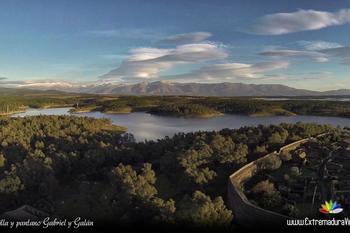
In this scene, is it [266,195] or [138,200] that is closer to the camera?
[138,200]

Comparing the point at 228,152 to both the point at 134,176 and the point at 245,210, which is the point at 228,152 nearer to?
the point at 134,176

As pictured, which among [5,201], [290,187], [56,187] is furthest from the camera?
[56,187]

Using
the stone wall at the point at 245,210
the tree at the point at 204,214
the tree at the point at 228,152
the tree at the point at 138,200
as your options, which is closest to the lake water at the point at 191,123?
the tree at the point at 228,152

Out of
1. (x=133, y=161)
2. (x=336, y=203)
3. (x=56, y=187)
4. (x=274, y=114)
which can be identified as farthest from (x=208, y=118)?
(x=336, y=203)

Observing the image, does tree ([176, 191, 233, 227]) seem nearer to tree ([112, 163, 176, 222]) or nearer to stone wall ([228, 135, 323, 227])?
tree ([112, 163, 176, 222])

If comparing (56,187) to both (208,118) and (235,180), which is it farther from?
(208,118)

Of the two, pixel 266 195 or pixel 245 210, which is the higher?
pixel 266 195

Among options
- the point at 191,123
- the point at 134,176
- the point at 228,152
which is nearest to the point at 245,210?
the point at 134,176

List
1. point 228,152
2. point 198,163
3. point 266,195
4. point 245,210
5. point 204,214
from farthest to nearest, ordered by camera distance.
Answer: point 228,152 < point 198,163 < point 266,195 < point 245,210 < point 204,214
